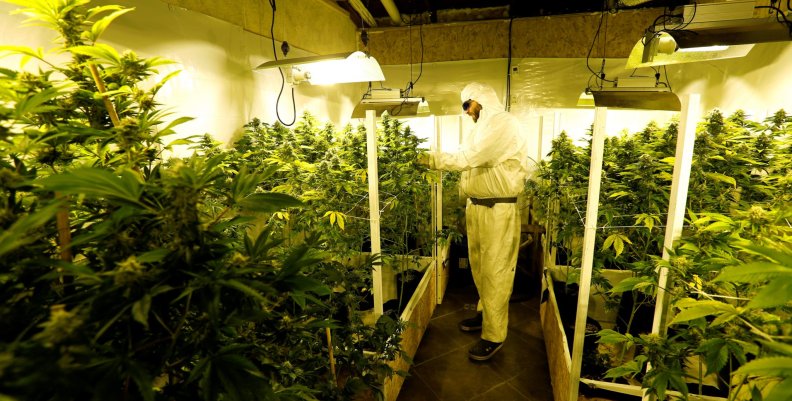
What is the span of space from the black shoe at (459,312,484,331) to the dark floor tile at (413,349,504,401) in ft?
1.11

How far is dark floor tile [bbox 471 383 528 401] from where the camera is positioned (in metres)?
2.29

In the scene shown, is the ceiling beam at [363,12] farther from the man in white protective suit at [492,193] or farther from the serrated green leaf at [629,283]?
the serrated green leaf at [629,283]

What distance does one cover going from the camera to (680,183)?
1252 millimetres

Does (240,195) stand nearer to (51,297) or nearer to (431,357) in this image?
(51,297)

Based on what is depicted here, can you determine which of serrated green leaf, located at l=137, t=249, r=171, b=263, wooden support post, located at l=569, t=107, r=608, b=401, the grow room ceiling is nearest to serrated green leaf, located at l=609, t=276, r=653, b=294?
wooden support post, located at l=569, t=107, r=608, b=401

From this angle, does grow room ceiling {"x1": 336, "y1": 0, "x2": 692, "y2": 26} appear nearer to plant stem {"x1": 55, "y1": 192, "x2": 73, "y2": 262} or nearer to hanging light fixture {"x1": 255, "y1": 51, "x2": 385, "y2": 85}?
hanging light fixture {"x1": 255, "y1": 51, "x2": 385, "y2": 85}

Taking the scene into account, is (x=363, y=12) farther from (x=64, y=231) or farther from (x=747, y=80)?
(x=64, y=231)

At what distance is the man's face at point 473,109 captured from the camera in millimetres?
2758

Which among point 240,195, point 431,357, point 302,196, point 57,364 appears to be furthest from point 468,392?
point 57,364

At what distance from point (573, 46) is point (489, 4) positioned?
1072mm

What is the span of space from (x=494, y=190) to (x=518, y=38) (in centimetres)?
235

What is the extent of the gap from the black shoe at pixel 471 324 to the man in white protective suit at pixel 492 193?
0.93 feet

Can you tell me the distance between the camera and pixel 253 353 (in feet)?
2.49

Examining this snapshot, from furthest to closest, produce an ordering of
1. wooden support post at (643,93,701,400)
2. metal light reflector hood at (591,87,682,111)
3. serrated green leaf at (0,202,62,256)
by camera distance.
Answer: metal light reflector hood at (591,87,682,111) < wooden support post at (643,93,701,400) < serrated green leaf at (0,202,62,256)
